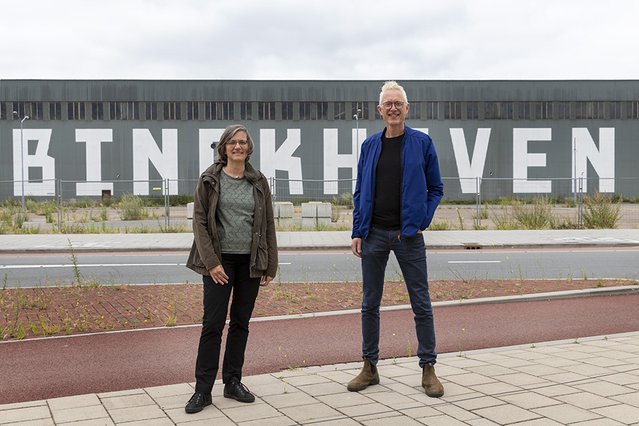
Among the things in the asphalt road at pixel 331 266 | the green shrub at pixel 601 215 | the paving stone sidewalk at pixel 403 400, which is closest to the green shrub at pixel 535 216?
the green shrub at pixel 601 215

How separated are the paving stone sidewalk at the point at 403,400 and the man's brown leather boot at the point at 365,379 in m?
0.05

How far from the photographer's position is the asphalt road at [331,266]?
→ 40.8ft

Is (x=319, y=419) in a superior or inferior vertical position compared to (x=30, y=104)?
inferior

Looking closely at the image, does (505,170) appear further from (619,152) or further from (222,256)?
(222,256)

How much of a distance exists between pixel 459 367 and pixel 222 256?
213 cm

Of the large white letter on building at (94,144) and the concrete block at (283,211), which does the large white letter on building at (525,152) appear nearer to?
the large white letter on building at (94,144)

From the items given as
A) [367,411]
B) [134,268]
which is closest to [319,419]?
[367,411]

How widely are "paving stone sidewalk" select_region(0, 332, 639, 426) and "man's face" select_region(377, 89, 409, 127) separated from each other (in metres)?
1.90

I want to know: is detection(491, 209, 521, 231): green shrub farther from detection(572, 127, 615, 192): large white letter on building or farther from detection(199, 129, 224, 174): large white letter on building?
detection(572, 127, 615, 192): large white letter on building

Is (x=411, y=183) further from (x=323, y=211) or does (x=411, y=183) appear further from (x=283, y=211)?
(x=323, y=211)

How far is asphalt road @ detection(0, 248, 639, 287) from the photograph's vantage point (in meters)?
12.4

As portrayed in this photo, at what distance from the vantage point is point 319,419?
4641 millimetres

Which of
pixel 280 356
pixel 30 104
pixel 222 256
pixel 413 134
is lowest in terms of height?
pixel 280 356

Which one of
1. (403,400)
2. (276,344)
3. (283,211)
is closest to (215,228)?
(403,400)
